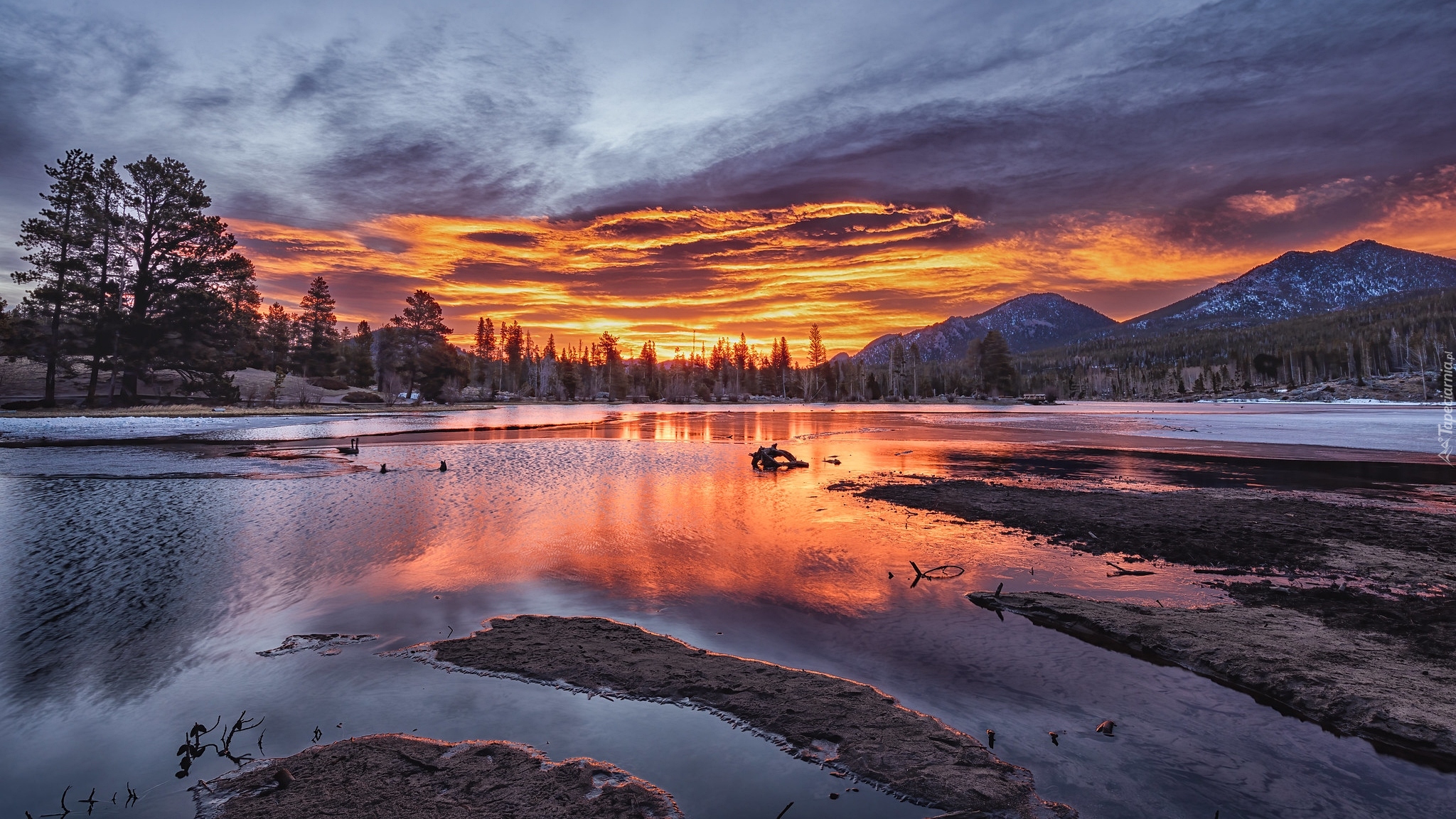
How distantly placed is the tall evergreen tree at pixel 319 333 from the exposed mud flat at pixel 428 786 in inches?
3793

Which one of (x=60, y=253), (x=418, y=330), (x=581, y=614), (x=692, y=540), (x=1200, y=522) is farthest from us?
(x=418, y=330)

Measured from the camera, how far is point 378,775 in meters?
4.09

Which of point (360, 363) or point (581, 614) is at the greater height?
point (360, 363)

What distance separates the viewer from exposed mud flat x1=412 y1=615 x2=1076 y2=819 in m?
4.12

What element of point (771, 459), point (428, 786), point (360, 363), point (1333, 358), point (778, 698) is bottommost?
point (778, 698)

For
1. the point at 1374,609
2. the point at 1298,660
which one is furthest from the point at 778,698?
the point at 1374,609

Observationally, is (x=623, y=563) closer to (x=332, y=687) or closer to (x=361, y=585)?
(x=361, y=585)

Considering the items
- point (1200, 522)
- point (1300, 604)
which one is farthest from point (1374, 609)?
point (1200, 522)

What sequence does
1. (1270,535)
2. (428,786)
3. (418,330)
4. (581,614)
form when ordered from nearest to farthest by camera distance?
(428,786), (581,614), (1270,535), (418,330)

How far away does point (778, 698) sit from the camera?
17.7 ft

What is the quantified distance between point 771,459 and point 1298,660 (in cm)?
1846

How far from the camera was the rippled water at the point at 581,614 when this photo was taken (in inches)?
171

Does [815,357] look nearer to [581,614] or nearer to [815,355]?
[815,355]

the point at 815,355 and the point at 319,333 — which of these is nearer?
the point at 319,333
